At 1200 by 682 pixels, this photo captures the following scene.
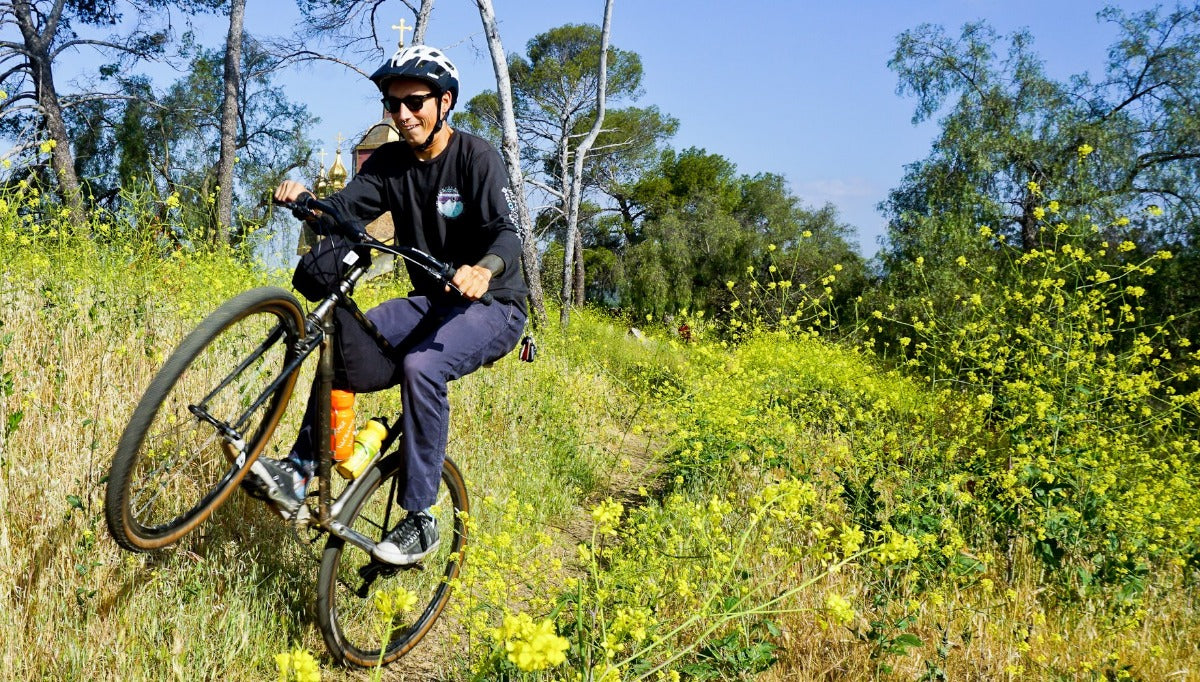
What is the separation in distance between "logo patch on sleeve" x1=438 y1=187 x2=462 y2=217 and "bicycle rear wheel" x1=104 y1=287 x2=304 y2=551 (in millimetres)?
884

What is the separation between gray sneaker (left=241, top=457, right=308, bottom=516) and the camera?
233cm

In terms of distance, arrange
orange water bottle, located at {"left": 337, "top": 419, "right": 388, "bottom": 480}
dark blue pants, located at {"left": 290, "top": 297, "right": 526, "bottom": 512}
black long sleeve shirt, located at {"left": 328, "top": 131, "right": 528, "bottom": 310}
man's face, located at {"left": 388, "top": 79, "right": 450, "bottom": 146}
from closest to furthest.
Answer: dark blue pants, located at {"left": 290, "top": 297, "right": 526, "bottom": 512} < orange water bottle, located at {"left": 337, "top": 419, "right": 388, "bottom": 480} < man's face, located at {"left": 388, "top": 79, "right": 450, "bottom": 146} < black long sleeve shirt, located at {"left": 328, "top": 131, "right": 528, "bottom": 310}

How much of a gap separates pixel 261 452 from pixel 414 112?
4.62ft

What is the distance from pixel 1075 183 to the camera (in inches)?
721

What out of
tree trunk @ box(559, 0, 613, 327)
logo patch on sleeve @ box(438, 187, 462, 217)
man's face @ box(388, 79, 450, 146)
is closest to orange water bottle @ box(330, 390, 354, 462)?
logo patch on sleeve @ box(438, 187, 462, 217)

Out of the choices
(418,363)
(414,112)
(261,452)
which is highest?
(414,112)

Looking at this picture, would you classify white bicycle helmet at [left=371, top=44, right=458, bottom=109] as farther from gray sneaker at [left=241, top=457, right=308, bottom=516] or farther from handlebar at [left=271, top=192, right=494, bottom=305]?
gray sneaker at [left=241, top=457, right=308, bottom=516]

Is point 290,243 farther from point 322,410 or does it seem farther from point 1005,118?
point 1005,118

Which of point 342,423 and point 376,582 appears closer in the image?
point 342,423

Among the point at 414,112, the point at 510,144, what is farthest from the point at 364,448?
the point at 510,144

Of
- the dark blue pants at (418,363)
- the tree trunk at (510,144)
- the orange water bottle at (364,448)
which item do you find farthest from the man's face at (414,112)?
the tree trunk at (510,144)

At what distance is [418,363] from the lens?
8.75 ft

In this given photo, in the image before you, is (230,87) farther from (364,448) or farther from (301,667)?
(301,667)

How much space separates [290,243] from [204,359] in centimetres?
315
